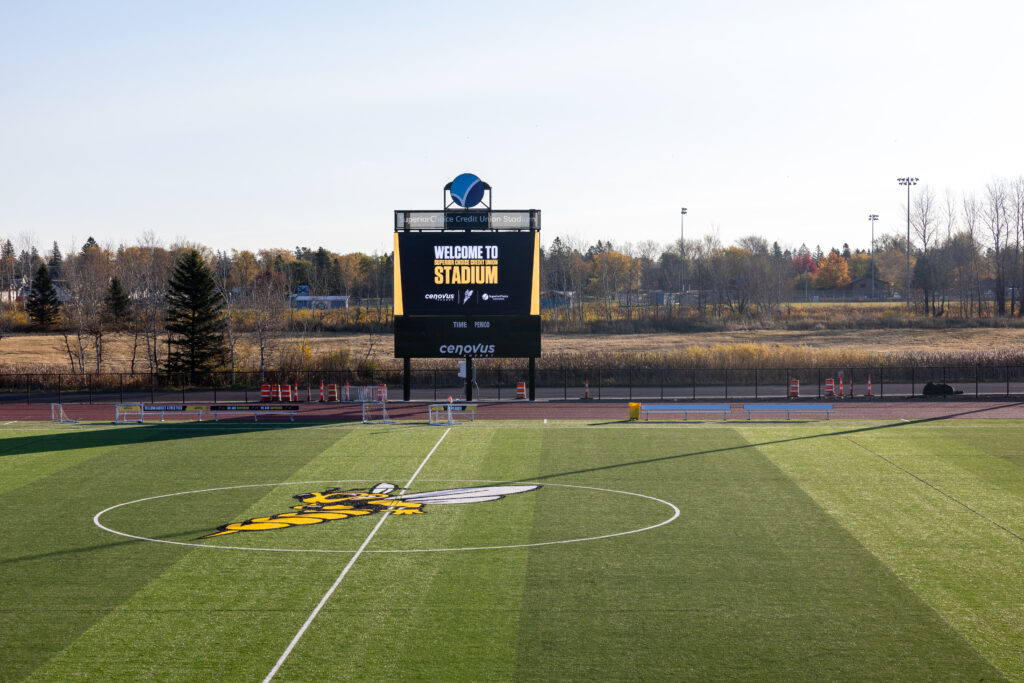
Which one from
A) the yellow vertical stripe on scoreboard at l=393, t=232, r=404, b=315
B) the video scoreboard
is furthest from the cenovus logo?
the yellow vertical stripe on scoreboard at l=393, t=232, r=404, b=315

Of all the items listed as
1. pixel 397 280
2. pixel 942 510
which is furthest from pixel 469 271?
pixel 942 510

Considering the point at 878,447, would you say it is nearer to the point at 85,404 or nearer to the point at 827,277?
the point at 85,404

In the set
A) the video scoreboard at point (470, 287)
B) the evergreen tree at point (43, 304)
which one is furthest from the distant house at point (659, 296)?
the video scoreboard at point (470, 287)

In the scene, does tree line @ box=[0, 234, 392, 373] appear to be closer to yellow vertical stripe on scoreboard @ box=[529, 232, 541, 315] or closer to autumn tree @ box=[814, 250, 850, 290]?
yellow vertical stripe on scoreboard @ box=[529, 232, 541, 315]

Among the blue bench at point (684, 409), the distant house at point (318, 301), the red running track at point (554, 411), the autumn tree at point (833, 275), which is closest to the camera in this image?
the blue bench at point (684, 409)

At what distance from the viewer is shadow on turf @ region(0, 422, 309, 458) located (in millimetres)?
34688

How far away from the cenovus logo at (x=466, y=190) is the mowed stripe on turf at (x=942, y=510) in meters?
17.3

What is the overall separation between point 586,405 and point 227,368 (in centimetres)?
3267

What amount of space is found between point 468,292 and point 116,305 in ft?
234

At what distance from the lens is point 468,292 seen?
42844 mm

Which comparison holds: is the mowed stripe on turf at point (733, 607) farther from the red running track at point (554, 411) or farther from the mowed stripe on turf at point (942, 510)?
the red running track at point (554, 411)

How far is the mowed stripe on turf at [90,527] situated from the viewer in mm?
15594

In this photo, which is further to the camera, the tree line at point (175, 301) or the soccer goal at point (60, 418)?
the tree line at point (175, 301)

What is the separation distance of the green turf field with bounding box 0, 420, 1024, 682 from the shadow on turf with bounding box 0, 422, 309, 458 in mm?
1973
